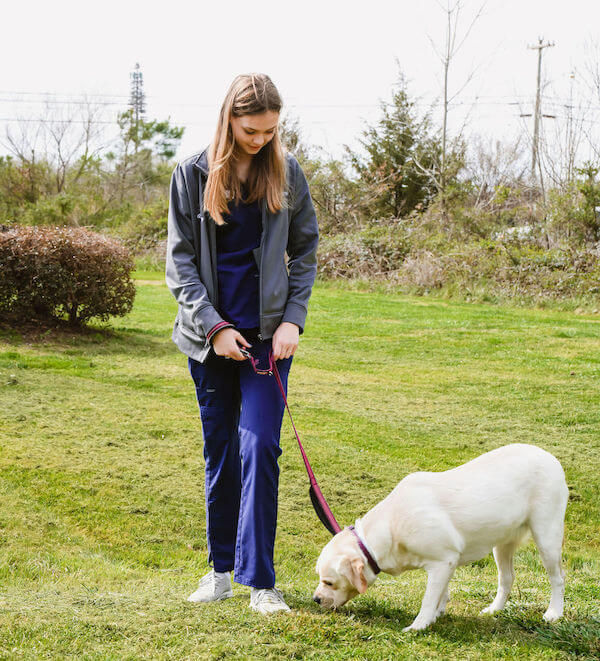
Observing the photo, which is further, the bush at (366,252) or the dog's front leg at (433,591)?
the bush at (366,252)

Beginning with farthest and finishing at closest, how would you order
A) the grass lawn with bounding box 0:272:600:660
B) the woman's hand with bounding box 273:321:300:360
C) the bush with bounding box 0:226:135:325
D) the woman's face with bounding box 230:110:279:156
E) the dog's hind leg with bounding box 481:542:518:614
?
1. the bush with bounding box 0:226:135:325
2. the dog's hind leg with bounding box 481:542:518:614
3. the woman's hand with bounding box 273:321:300:360
4. the woman's face with bounding box 230:110:279:156
5. the grass lawn with bounding box 0:272:600:660

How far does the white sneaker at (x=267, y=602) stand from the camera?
2.88 m

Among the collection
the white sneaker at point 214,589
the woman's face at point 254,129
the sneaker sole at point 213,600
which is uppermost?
the woman's face at point 254,129

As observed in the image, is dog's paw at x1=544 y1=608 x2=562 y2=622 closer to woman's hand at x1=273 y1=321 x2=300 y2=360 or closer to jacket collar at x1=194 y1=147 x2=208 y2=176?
woman's hand at x1=273 y1=321 x2=300 y2=360

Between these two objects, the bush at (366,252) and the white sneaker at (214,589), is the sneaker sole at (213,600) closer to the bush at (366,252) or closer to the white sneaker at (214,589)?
the white sneaker at (214,589)

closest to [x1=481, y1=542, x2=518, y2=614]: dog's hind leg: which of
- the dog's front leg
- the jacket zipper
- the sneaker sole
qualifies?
the dog's front leg

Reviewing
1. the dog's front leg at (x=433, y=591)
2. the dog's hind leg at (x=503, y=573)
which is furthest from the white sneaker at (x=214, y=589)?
the dog's hind leg at (x=503, y=573)

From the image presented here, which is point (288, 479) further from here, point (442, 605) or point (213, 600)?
point (442, 605)

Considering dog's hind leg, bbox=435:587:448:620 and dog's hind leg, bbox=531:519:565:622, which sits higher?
dog's hind leg, bbox=531:519:565:622

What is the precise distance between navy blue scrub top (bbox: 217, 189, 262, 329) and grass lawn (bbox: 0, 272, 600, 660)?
1.20 m

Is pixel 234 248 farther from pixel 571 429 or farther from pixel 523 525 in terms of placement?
pixel 571 429

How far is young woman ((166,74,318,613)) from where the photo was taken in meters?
2.94

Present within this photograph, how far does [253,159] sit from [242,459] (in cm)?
126

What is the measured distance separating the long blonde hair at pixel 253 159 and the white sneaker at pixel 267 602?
1513mm
